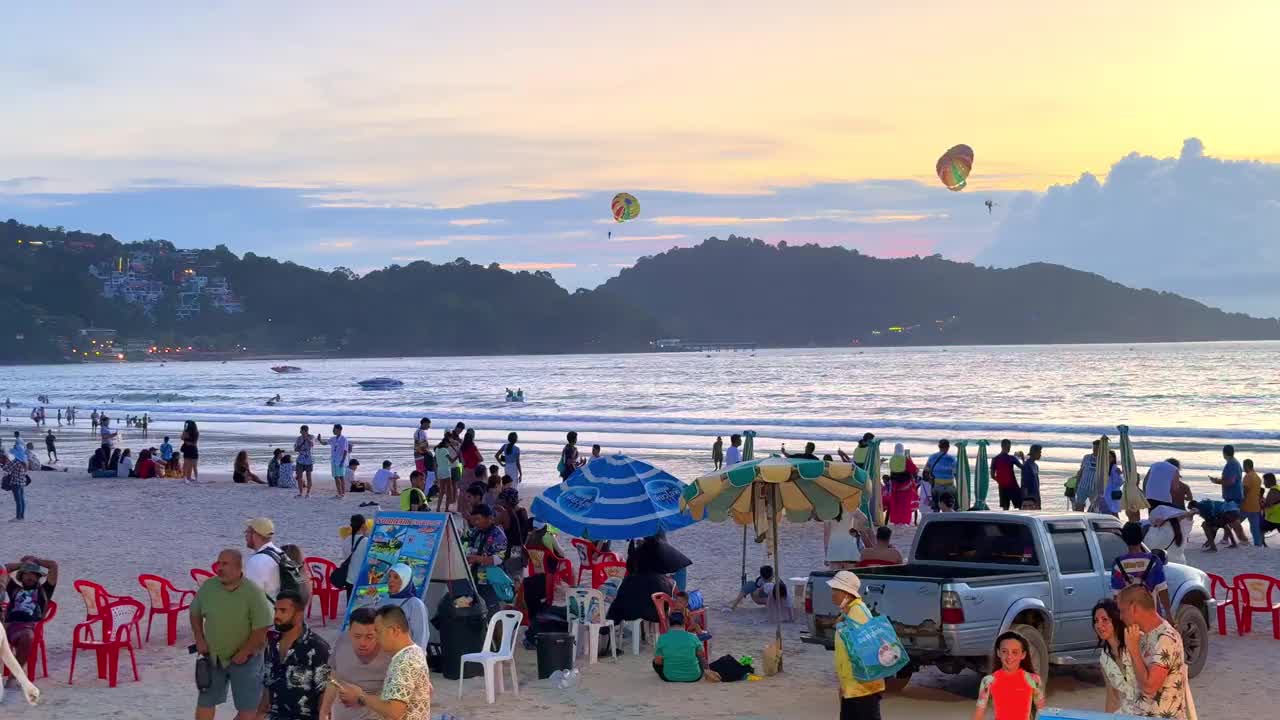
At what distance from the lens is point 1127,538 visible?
10672 mm

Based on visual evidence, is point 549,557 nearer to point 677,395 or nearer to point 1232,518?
point 1232,518

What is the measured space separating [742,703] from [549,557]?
11.3 ft

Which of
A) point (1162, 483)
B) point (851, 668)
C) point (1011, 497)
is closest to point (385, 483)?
point (1011, 497)

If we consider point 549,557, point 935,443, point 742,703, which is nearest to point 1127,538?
point 742,703

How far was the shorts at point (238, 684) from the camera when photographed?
7957 mm

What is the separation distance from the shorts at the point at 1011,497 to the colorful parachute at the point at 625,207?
4521cm

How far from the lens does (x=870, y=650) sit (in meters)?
7.83

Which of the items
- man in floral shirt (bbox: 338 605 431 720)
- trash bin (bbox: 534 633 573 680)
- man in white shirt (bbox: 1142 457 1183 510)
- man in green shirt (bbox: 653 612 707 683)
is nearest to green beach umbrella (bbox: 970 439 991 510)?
man in white shirt (bbox: 1142 457 1183 510)

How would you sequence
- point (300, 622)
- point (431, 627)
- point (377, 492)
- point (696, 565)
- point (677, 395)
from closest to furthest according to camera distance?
point (300, 622) < point (431, 627) < point (696, 565) < point (377, 492) < point (677, 395)

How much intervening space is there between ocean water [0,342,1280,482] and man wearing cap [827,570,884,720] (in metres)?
27.6

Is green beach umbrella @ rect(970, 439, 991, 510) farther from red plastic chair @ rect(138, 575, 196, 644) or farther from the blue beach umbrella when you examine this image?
red plastic chair @ rect(138, 575, 196, 644)

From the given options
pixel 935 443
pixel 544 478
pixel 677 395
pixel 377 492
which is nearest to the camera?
pixel 377 492

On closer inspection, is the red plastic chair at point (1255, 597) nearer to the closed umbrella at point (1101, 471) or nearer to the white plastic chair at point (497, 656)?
the closed umbrella at point (1101, 471)

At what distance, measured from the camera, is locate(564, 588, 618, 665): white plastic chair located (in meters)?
12.4
